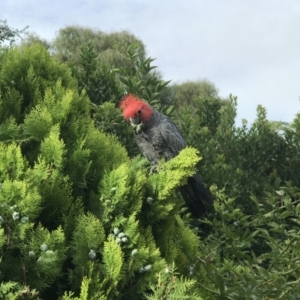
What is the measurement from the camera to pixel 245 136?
13.5 ft

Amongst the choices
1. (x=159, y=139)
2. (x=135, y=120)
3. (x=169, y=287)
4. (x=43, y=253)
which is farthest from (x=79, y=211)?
(x=159, y=139)

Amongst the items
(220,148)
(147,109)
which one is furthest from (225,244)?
(220,148)

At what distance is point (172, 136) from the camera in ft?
11.0

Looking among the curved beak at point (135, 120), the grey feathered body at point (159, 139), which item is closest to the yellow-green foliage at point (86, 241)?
the grey feathered body at point (159, 139)

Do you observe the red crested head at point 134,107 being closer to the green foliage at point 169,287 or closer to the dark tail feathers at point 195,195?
the dark tail feathers at point 195,195

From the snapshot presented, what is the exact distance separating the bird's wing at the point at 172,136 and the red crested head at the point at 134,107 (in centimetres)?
18

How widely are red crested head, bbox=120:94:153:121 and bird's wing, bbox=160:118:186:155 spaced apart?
18 centimetres

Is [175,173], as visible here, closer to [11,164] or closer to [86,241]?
[86,241]

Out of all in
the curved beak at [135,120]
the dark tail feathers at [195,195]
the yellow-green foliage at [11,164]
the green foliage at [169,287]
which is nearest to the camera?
the green foliage at [169,287]

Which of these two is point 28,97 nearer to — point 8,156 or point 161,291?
point 8,156

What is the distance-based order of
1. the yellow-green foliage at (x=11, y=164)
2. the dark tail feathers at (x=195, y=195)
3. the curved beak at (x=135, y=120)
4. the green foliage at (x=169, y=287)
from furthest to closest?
1. the curved beak at (x=135, y=120)
2. the dark tail feathers at (x=195, y=195)
3. the yellow-green foliage at (x=11, y=164)
4. the green foliage at (x=169, y=287)

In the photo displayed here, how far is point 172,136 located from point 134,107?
1.24 ft

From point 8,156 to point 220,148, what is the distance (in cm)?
292

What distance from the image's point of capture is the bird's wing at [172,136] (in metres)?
3.36
